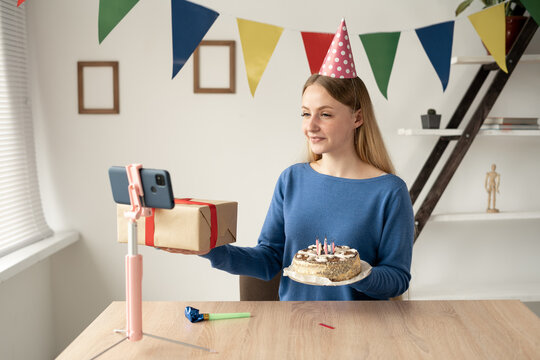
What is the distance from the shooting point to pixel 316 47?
82.7 inches

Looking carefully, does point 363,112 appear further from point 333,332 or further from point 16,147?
point 16,147

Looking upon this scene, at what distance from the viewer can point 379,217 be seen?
149 cm

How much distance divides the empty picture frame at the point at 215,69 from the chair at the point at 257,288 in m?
1.21

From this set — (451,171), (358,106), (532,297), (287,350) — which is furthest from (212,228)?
(532,297)

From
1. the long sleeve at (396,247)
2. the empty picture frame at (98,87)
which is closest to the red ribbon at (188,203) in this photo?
the long sleeve at (396,247)

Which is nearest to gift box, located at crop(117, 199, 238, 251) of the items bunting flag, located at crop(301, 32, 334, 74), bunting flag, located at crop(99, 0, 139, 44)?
bunting flag, located at crop(99, 0, 139, 44)

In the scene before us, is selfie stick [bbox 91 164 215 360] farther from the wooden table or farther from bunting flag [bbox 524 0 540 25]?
bunting flag [bbox 524 0 540 25]

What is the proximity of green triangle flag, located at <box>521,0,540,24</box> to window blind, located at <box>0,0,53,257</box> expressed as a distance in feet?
7.03

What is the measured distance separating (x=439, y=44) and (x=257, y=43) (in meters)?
0.71

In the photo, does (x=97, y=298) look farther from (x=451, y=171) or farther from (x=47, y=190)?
(x=451, y=171)

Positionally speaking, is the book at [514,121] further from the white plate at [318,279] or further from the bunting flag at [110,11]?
the bunting flag at [110,11]

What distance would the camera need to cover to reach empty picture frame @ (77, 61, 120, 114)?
8.58ft

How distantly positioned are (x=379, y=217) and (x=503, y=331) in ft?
1.60

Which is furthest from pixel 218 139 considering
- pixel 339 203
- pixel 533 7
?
pixel 533 7
